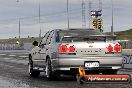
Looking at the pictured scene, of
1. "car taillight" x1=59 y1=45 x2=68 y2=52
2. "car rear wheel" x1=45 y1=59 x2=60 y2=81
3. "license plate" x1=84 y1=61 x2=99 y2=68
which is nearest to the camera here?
"license plate" x1=84 y1=61 x2=99 y2=68

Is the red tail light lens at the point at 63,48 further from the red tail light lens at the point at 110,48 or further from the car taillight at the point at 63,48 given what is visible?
the red tail light lens at the point at 110,48

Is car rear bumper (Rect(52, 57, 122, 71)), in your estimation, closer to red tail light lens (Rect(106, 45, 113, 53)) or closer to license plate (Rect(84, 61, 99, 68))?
license plate (Rect(84, 61, 99, 68))

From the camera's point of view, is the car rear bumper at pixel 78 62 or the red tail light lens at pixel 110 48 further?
the red tail light lens at pixel 110 48

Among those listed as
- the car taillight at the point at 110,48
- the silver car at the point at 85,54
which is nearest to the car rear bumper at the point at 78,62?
the silver car at the point at 85,54

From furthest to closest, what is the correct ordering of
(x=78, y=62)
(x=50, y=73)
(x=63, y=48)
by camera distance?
1. (x=50, y=73)
2. (x=63, y=48)
3. (x=78, y=62)

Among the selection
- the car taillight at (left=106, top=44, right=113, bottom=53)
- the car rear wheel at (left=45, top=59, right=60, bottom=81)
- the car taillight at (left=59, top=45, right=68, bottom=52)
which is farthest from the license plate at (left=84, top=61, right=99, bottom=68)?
the car rear wheel at (left=45, top=59, right=60, bottom=81)

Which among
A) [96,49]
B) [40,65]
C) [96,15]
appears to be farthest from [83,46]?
[96,15]

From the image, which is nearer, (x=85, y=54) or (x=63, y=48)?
(x=85, y=54)

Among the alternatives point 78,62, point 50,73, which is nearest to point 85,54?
point 78,62

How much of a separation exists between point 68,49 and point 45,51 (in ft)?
5.15

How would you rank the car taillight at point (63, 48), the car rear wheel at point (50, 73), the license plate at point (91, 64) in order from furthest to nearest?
1. the car rear wheel at point (50, 73)
2. the car taillight at point (63, 48)
3. the license plate at point (91, 64)

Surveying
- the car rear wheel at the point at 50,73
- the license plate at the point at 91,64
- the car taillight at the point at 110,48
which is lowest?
the car rear wheel at the point at 50,73

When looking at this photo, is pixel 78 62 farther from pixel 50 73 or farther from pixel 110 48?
pixel 50 73

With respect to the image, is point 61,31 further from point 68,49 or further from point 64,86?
point 64,86
